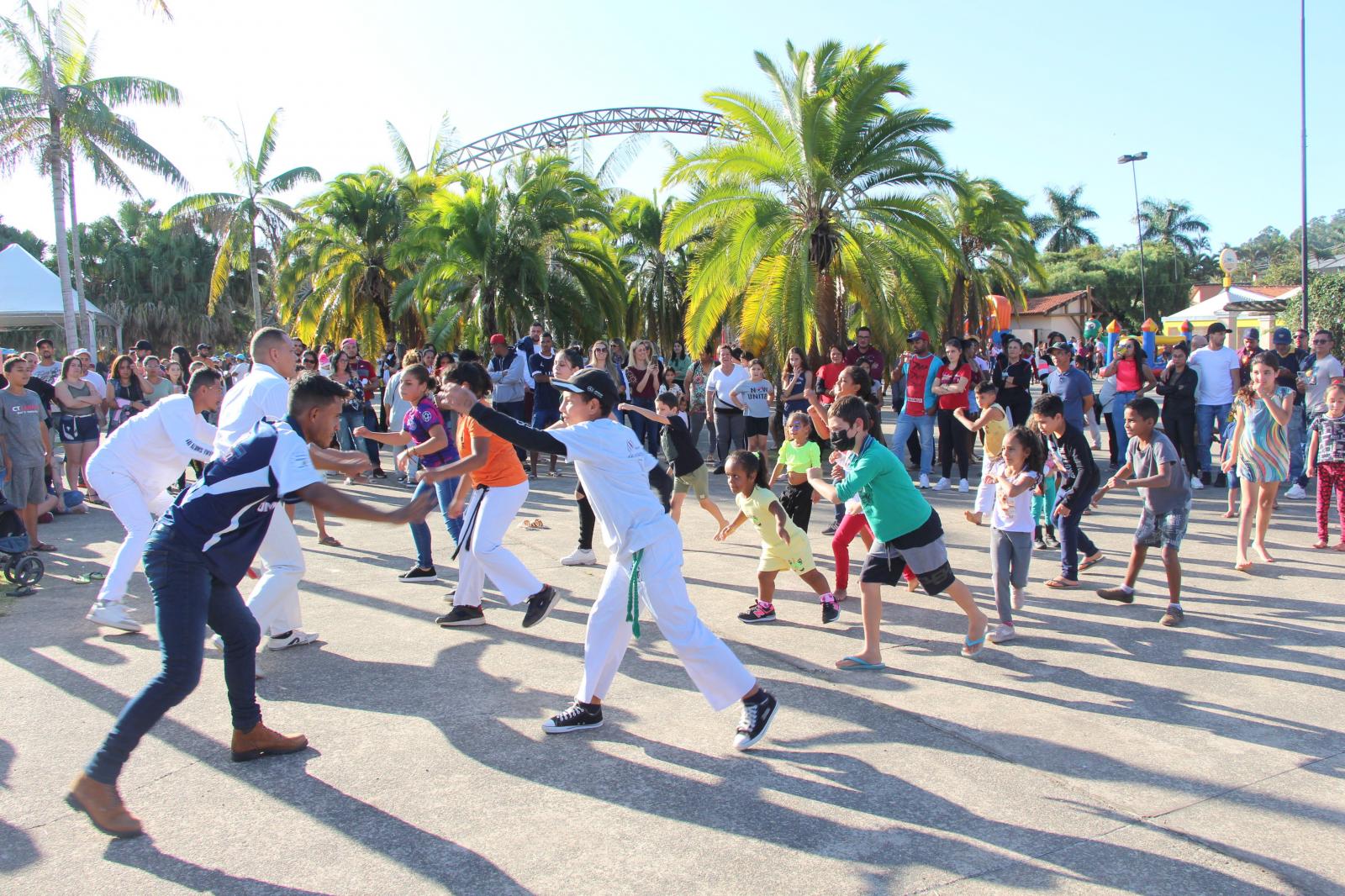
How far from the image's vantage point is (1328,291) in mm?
27625

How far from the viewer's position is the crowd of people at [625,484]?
13.1 feet

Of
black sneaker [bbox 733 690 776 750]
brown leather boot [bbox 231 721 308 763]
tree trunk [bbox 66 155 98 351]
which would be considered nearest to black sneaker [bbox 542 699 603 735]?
black sneaker [bbox 733 690 776 750]

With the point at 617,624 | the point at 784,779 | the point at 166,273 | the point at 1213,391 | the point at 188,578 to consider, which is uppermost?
the point at 166,273

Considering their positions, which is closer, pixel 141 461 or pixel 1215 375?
pixel 141 461

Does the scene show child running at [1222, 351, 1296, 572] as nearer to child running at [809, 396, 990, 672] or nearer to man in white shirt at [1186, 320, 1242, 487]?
man in white shirt at [1186, 320, 1242, 487]

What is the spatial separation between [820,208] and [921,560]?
1104cm

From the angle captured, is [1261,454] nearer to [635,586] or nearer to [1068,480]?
[1068,480]

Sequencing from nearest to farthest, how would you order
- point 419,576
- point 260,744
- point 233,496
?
point 233,496, point 260,744, point 419,576

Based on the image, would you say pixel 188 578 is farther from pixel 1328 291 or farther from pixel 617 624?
pixel 1328 291

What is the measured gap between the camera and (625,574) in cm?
447

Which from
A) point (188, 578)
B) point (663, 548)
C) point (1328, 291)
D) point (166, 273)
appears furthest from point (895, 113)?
point (166, 273)

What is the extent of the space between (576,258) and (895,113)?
29.2 feet

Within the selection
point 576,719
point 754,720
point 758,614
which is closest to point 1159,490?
point 758,614

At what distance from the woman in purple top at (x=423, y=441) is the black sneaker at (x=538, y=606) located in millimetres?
904
